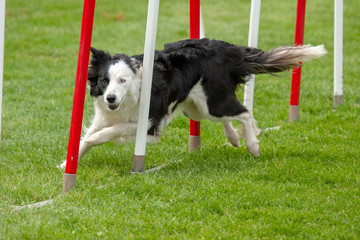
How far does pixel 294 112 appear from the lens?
7.01m

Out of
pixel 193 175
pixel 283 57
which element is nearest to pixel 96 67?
pixel 193 175

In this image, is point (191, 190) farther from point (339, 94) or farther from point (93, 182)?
point (339, 94)

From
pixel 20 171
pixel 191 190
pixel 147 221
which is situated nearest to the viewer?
pixel 147 221

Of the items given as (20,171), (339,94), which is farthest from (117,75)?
(339,94)

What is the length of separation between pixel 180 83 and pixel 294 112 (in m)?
2.47

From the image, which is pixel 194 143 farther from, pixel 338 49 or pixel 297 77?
pixel 338 49

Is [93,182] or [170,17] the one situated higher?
[170,17]

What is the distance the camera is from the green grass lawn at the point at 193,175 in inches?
150

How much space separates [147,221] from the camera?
12.9ft

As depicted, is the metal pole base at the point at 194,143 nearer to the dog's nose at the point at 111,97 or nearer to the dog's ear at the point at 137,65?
the dog's ear at the point at 137,65

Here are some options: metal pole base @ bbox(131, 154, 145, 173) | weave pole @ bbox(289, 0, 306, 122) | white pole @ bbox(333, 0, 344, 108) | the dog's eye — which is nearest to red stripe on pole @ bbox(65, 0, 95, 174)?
the dog's eye

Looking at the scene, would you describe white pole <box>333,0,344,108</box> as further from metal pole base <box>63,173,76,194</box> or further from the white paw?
metal pole base <box>63,173,76,194</box>

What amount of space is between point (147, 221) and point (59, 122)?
3246mm

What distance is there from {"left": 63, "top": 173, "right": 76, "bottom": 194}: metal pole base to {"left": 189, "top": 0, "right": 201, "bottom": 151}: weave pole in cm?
176
